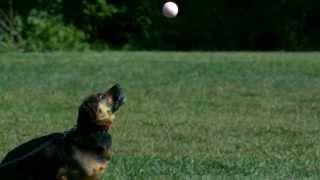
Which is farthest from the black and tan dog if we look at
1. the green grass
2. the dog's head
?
the green grass

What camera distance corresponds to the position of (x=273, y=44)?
3747 cm

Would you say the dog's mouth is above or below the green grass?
above

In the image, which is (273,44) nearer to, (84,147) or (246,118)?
(246,118)

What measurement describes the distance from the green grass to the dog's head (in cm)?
223

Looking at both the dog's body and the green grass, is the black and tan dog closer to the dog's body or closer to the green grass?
the dog's body

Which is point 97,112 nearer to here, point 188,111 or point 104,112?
point 104,112

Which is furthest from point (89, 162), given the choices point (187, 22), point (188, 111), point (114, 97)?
point (187, 22)

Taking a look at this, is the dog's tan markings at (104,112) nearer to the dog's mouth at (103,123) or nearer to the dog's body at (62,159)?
the dog's mouth at (103,123)

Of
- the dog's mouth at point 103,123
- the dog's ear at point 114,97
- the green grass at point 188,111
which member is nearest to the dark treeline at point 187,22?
the green grass at point 188,111

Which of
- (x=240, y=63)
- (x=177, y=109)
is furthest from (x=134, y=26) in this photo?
(x=177, y=109)

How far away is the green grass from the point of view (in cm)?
936

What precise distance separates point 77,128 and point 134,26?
3342cm

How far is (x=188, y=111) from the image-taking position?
45.3ft

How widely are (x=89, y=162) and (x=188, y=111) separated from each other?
7.49 meters
